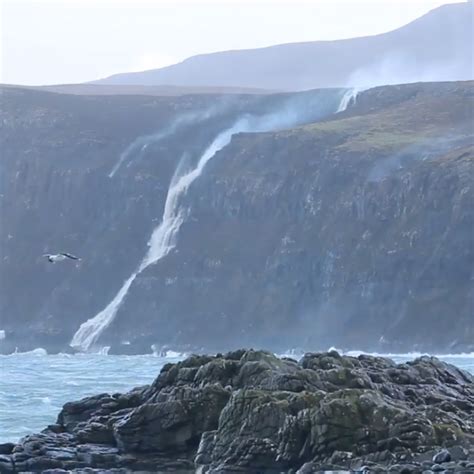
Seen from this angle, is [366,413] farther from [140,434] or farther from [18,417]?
[18,417]

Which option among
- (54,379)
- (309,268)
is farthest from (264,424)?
(309,268)

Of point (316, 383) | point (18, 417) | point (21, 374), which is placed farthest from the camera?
point (21, 374)

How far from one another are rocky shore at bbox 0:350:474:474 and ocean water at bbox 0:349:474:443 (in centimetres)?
1161

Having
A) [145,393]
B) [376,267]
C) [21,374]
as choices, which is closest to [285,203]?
[376,267]

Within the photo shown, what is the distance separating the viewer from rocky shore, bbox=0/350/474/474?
57.4 m

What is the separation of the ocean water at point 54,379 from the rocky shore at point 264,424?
1161cm

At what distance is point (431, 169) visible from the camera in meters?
182

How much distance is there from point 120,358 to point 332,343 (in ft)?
70.7

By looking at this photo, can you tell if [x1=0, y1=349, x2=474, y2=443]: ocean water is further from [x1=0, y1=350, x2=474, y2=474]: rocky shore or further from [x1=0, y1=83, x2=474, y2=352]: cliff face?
[x1=0, y1=350, x2=474, y2=474]: rocky shore

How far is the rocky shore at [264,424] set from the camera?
57375mm

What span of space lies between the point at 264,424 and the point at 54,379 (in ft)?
196

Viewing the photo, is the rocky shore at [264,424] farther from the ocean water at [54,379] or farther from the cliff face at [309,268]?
the cliff face at [309,268]

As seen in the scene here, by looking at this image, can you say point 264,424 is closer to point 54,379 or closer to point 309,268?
point 54,379

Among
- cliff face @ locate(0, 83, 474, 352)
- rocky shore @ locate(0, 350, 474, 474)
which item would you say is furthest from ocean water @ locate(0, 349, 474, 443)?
rocky shore @ locate(0, 350, 474, 474)
